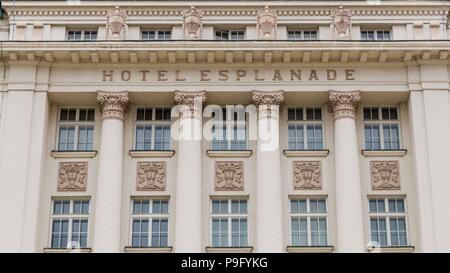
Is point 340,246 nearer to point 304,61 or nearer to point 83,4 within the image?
point 304,61

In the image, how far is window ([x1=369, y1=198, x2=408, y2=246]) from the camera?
3161 centimetres

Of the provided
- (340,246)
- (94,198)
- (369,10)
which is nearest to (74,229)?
(94,198)

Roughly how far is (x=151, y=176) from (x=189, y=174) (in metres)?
1.45

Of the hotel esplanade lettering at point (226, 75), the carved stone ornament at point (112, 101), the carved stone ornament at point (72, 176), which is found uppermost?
the hotel esplanade lettering at point (226, 75)

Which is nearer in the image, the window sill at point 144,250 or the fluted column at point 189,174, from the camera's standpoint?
the fluted column at point 189,174

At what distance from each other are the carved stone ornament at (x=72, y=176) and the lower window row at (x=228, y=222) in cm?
45

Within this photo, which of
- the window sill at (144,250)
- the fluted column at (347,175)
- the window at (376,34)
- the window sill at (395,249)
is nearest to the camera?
the fluted column at (347,175)

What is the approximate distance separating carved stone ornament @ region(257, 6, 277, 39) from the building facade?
5cm

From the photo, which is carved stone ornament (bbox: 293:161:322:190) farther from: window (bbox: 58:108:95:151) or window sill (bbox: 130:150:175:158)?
window (bbox: 58:108:95:151)

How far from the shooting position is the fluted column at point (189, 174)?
102ft

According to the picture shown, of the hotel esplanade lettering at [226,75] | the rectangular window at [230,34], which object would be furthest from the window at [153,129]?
the rectangular window at [230,34]

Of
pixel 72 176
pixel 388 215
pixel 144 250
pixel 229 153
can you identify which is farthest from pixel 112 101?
pixel 388 215

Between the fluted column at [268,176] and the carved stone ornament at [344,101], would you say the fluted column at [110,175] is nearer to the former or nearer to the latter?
the fluted column at [268,176]
